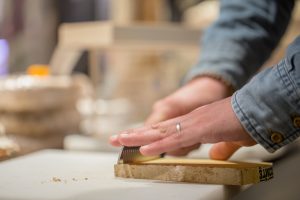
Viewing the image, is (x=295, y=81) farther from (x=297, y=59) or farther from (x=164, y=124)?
(x=164, y=124)

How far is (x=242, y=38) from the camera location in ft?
3.13

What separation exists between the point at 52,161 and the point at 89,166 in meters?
0.07

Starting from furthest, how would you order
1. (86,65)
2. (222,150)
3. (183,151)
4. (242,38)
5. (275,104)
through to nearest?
1. (86,65)
2. (242,38)
3. (183,151)
4. (222,150)
5. (275,104)

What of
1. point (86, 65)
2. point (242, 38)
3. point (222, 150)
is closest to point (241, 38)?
point (242, 38)

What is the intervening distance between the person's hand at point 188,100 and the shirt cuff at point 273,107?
0.22m

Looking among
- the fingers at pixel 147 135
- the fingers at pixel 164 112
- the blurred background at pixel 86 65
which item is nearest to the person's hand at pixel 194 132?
the fingers at pixel 147 135

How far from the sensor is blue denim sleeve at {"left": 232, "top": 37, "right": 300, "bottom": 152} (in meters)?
0.61

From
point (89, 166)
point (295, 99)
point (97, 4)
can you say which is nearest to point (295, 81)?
point (295, 99)

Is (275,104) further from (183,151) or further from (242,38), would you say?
(242,38)

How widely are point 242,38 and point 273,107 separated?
357mm

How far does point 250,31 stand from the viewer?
963 millimetres

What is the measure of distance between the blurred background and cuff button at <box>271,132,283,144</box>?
1.70 ft

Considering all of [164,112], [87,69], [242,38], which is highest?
[87,69]

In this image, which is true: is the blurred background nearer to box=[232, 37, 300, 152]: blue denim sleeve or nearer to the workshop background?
the workshop background
